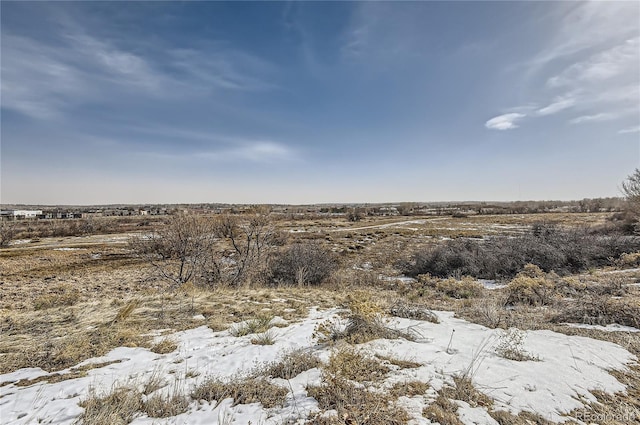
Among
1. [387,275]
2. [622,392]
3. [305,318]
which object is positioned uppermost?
[622,392]

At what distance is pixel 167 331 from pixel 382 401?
4.96m

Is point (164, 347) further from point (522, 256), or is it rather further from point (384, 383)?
point (522, 256)

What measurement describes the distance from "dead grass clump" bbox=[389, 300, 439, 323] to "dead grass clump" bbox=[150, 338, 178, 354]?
496 cm

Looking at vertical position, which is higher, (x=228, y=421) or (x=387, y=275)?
(x=228, y=421)

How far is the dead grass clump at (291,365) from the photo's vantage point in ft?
13.3

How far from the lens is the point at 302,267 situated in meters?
14.3

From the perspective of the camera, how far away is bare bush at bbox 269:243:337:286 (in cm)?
1430

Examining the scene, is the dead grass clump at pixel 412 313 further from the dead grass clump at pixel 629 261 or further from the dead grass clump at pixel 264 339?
the dead grass clump at pixel 629 261

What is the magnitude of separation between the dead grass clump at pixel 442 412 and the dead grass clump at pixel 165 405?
281 centimetres

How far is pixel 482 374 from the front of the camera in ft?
13.1

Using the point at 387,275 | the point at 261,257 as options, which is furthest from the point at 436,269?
the point at 261,257

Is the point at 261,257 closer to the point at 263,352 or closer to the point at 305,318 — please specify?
the point at 305,318

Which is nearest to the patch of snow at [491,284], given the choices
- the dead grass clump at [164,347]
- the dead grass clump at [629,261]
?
the dead grass clump at [629,261]

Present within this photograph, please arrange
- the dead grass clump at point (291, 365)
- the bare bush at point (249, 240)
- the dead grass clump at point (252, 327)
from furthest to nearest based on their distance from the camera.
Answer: the bare bush at point (249, 240), the dead grass clump at point (252, 327), the dead grass clump at point (291, 365)
